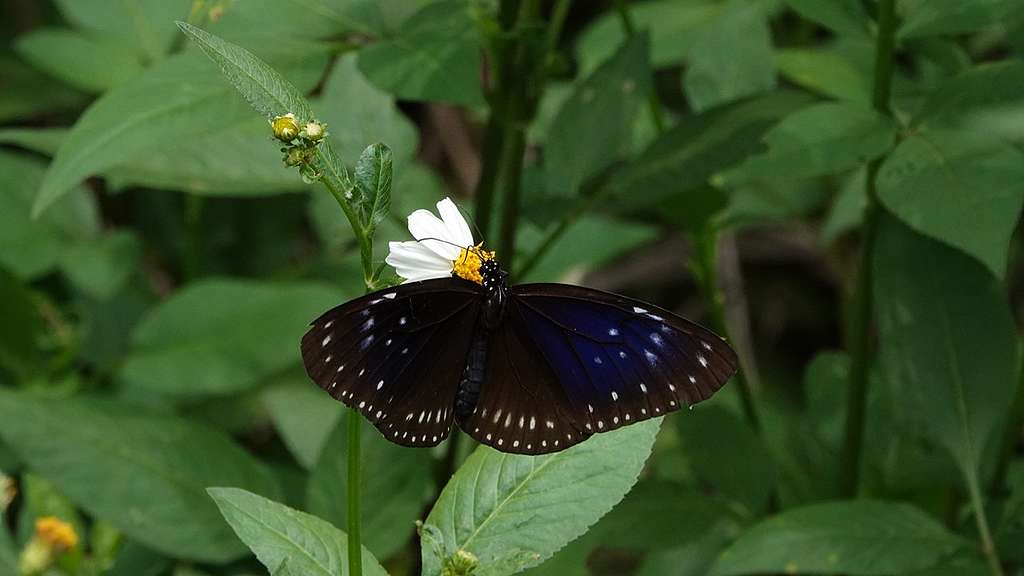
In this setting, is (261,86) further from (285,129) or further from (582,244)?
(582,244)

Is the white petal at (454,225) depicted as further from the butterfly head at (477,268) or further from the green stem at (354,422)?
the green stem at (354,422)

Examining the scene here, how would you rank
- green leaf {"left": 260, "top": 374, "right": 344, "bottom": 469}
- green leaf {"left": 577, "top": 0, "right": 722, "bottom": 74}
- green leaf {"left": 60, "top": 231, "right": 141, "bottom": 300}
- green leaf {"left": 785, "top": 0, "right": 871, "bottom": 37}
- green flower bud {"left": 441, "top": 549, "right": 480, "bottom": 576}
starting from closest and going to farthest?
1. green flower bud {"left": 441, "top": 549, "right": 480, "bottom": 576}
2. green leaf {"left": 785, "top": 0, "right": 871, "bottom": 37}
3. green leaf {"left": 260, "top": 374, "right": 344, "bottom": 469}
4. green leaf {"left": 60, "top": 231, "right": 141, "bottom": 300}
5. green leaf {"left": 577, "top": 0, "right": 722, "bottom": 74}

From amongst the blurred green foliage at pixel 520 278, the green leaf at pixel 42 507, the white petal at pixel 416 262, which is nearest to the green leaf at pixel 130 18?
the blurred green foliage at pixel 520 278

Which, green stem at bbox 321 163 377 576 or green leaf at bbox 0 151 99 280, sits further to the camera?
green leaf at bbox 0 151 99 280

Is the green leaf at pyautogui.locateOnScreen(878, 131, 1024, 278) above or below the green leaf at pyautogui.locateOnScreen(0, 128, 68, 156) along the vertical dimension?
below

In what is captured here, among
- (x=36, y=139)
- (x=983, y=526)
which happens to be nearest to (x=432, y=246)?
(x=983, y=526)

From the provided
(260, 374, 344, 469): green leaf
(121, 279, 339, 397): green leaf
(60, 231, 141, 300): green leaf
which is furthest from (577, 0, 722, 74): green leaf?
(60, 231, 141, 300): green leaf

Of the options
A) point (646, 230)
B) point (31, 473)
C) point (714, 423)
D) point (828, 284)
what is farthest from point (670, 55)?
point (31, 473)

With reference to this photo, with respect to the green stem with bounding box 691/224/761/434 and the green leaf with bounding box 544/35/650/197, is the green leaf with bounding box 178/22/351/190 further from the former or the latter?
the green stem with bounding box 691/224/761/434
